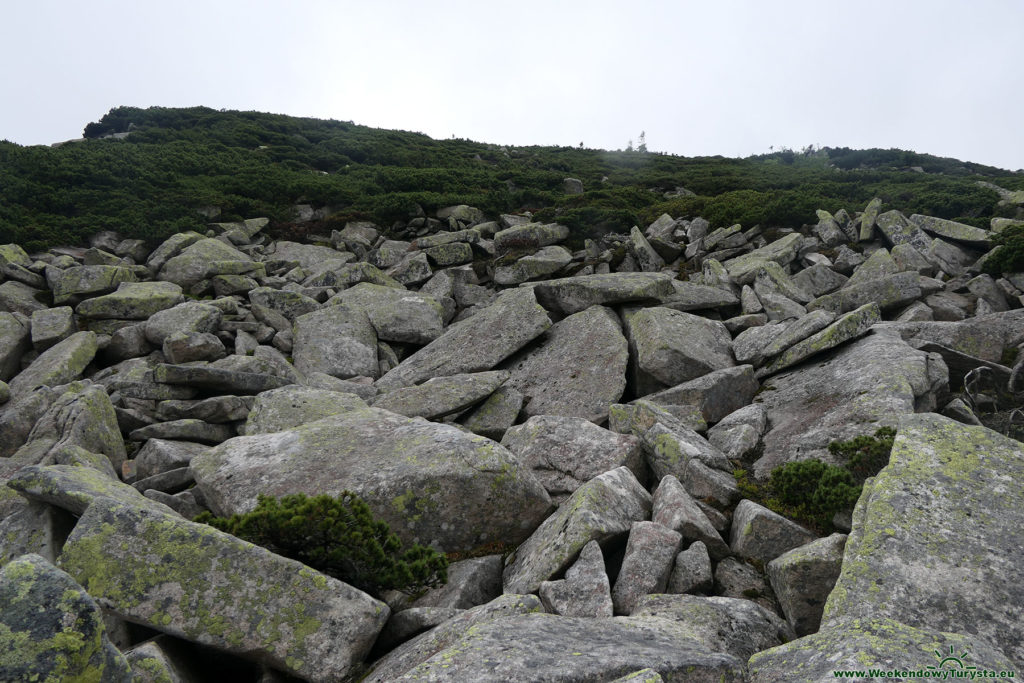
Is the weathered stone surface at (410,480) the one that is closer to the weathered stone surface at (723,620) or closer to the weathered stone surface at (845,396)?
the weathered stone surface at (723,620)

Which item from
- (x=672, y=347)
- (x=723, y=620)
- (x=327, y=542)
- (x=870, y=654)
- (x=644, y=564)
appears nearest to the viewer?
(x=870, y=654)

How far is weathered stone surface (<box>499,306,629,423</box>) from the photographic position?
14367 mm

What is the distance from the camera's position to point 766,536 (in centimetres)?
780

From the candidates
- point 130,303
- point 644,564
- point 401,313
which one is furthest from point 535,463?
point 130,303

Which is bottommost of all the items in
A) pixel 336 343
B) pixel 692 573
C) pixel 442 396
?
pixel 692 573

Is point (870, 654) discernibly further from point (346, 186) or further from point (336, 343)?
point (346, 186)

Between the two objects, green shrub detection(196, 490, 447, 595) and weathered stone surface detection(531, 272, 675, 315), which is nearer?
green shrub detection(196, 490, 447, 595)

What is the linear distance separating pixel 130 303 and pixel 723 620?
20999mm

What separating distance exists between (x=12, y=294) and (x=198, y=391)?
11.8m

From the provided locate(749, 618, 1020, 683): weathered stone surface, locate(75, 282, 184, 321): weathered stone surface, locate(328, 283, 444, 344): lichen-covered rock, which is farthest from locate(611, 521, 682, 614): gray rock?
locate(75, 282, 184, 321): weathered stone surface

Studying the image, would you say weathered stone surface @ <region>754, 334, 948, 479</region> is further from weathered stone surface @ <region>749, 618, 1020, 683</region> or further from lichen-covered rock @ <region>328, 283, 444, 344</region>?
lichen-covered rock @ <region>328, 283, 444, 344</region>

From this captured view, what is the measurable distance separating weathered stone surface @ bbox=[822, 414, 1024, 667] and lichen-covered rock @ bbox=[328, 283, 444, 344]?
14.9 metres

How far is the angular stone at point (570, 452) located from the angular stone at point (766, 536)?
257 cm

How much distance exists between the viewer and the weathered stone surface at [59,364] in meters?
16.3
